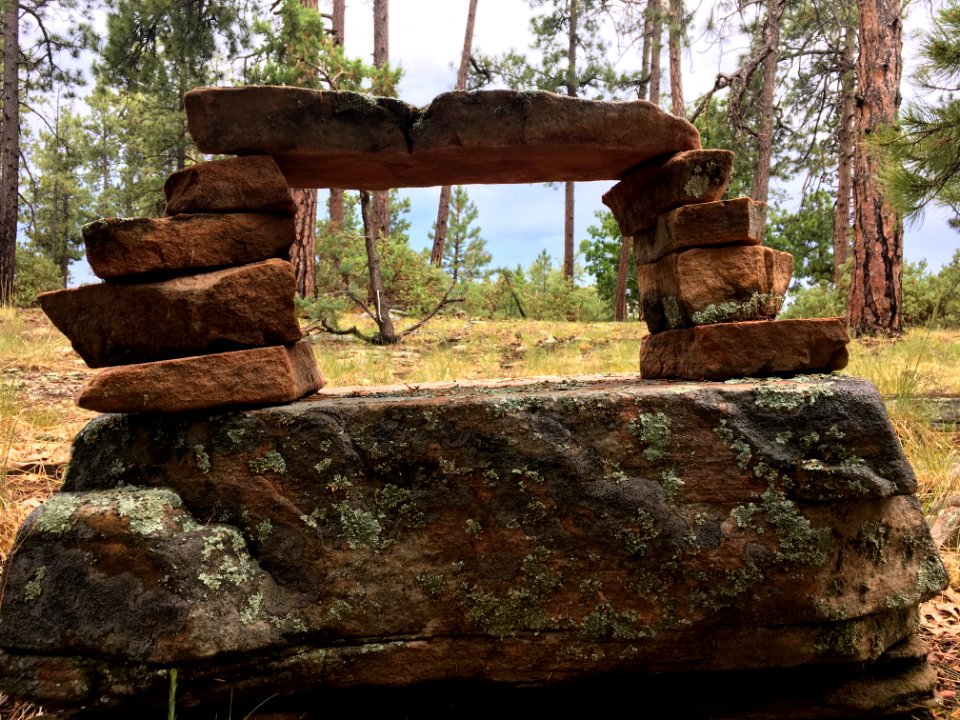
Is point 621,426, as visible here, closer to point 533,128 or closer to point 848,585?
point 848,585

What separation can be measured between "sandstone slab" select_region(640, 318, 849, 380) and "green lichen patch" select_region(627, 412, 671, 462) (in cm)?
44

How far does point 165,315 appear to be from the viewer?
2150 millimetres

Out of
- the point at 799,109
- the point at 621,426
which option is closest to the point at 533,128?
the point at 621,426

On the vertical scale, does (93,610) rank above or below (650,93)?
below

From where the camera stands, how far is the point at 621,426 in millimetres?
2092

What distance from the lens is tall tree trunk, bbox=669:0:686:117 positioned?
10969 millimetres

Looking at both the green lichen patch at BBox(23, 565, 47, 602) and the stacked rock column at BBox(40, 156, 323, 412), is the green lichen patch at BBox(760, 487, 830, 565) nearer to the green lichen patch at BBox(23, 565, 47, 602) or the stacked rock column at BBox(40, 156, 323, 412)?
the stacked rock column at BBox(40, 156, 323, 412)

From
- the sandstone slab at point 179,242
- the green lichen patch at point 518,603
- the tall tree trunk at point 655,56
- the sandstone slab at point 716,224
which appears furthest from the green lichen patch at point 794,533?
the tall tree trunk at point 655,56

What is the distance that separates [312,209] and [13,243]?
22.1 ft

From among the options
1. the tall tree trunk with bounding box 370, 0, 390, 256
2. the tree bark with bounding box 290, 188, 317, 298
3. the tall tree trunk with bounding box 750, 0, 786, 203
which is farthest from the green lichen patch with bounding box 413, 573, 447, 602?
the tall tree trunk with bounding box 370, 0, 390, 256

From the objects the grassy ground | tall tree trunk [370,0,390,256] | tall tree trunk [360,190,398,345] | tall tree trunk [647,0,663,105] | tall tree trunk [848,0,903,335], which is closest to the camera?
the grassy ground

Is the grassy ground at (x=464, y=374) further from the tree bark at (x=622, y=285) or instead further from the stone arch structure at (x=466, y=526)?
the tree bark at (x=622, y=285)

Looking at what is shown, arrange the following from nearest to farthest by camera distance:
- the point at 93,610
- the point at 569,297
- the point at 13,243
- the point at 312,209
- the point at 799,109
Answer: the point at 93,610 < the point at 312,209 < the point at 13,243 < the point at 799,109 < the point at 569,297

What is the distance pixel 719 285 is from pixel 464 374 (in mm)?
3584
